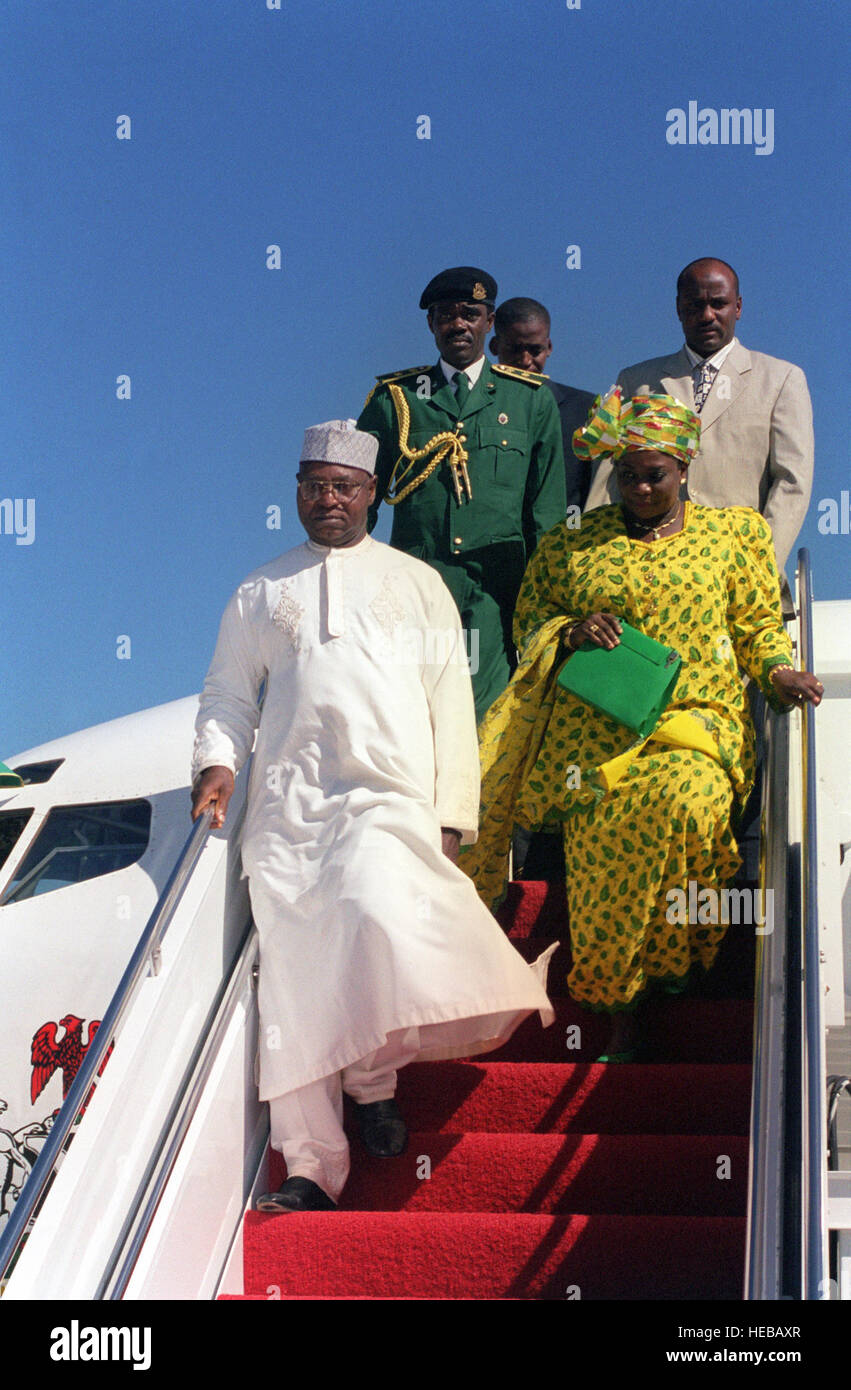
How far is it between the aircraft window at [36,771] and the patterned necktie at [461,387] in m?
2.48

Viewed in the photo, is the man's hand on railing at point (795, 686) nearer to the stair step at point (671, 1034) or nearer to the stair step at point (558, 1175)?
the stair step at point (671, 1034)

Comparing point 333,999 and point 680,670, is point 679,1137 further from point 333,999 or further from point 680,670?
point 680,670

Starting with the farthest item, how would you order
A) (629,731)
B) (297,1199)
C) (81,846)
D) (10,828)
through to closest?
1. (10,828)
2. (81,846)
3. (629,731)
4. (297,1199)

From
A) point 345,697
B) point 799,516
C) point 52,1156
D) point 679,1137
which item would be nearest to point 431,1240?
point 679,1137

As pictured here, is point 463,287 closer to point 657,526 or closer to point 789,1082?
point 657,526

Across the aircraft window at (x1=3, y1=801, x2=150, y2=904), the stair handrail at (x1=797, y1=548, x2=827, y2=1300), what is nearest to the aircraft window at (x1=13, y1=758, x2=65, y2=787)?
the aircraft window at (x1=3, y1=801, x2=150, y2=904)

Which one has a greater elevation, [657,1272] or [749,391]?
[749,391]

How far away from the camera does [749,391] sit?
5.84 meters

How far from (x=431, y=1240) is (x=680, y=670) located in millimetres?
1824

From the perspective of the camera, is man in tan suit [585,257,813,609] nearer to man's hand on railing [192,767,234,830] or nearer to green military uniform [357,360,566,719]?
green military uniform [357,360,566,719]

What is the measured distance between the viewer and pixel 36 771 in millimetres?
6988

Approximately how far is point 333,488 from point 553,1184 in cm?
213

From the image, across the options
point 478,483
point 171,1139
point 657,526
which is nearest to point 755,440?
point 657,526

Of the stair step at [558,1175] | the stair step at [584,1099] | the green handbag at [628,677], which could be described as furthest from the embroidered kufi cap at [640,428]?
the stair step at [558,1175]
